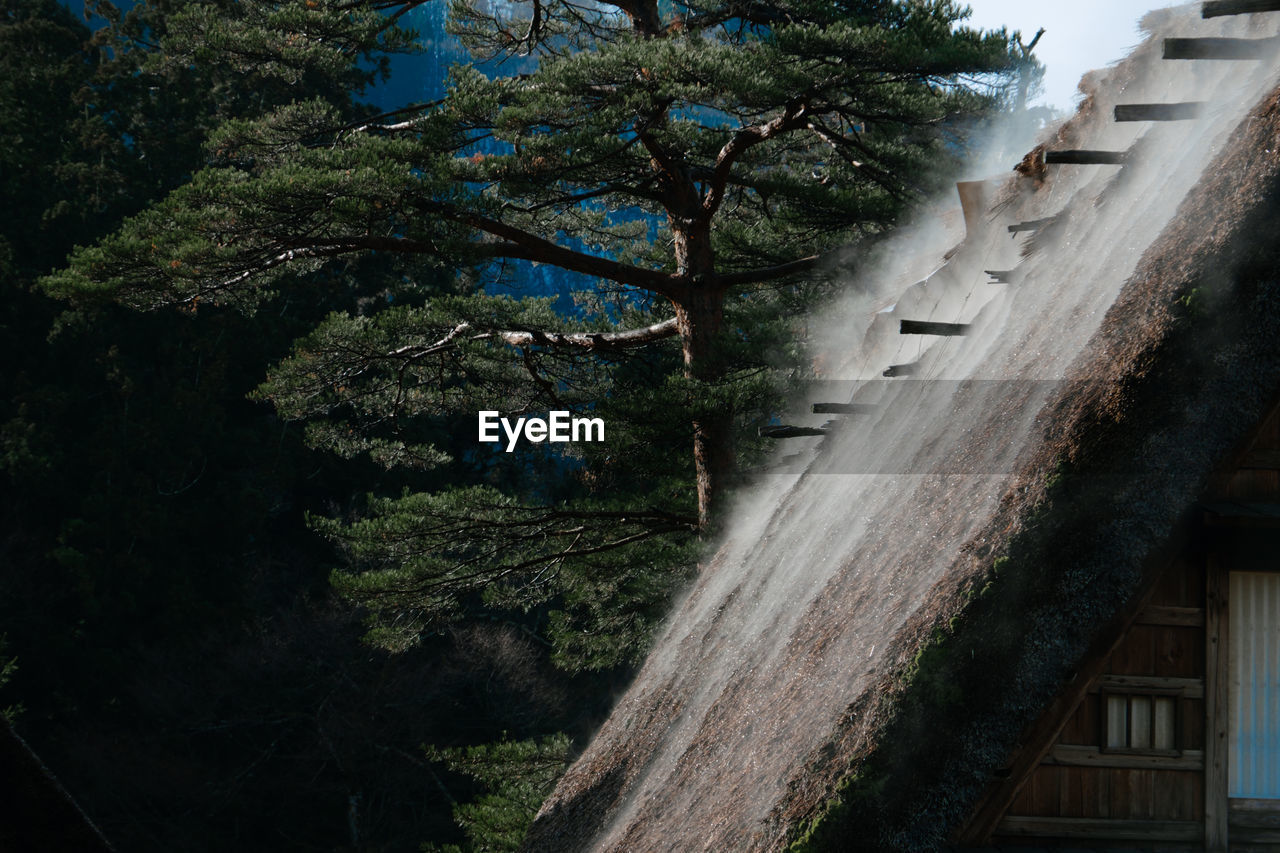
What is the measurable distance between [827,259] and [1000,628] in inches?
307

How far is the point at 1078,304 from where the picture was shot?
12.1ft

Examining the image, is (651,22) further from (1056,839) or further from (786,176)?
(1056,839)

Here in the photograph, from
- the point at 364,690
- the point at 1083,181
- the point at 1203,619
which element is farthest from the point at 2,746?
the point at 364,690

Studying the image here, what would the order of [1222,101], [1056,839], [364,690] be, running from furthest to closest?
[364,690] → [1222,101] → [1056,839]

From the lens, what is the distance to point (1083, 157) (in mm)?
4141

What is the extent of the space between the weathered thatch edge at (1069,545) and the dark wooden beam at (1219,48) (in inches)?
19.1

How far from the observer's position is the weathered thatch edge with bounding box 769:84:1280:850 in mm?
2596

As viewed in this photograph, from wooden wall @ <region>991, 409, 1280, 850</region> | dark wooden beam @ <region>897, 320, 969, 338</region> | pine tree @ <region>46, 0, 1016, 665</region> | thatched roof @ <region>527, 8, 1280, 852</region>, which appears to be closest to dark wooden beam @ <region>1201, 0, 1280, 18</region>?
thatched roof @ <region>527, 8, 1280, 852</region>

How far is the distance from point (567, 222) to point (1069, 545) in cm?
1012

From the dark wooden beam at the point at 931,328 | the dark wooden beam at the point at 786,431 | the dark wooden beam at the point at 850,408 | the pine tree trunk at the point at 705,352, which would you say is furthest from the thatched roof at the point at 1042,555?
the pine tree trunk at the point at 705,352

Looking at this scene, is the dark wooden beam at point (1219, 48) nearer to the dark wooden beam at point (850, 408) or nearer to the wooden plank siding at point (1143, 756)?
the wooden plank siding at point (1143, 756)

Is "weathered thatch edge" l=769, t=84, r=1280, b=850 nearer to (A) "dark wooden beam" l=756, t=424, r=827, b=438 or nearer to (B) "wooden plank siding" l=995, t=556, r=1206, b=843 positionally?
(B) "wooden plank siding" l=995, t=556, r=1206, b=843

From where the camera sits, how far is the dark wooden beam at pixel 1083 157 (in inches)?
159

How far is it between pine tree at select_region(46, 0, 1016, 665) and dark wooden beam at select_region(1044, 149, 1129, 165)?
3.80 metres
